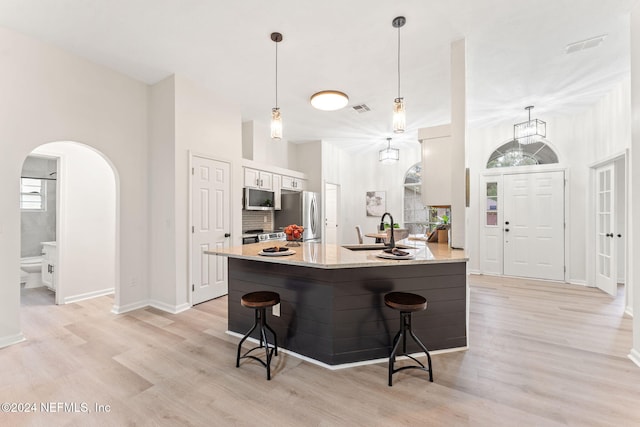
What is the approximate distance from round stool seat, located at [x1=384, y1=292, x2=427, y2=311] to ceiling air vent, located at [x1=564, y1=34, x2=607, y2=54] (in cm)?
317

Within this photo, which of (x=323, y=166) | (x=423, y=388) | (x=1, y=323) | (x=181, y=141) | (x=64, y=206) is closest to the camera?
(x=423, y=388)

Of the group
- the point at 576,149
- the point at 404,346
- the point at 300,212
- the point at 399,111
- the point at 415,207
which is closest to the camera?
the point at 404,346

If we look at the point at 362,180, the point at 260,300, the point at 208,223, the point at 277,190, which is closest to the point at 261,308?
the point at 260,300

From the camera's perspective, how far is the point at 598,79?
3.70 metres

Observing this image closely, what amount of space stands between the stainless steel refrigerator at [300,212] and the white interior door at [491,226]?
3.46m

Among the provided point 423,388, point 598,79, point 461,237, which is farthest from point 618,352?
point 598,79

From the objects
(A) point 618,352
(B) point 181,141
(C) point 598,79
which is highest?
(C) point 598,79

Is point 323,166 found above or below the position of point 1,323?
above

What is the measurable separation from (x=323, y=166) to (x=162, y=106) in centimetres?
357

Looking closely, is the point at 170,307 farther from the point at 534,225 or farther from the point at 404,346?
the point at 534,225

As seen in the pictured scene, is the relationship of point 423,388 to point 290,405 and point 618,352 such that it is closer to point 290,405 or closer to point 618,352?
point 290,405

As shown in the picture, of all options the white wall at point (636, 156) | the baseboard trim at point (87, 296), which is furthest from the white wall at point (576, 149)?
the baseboard trim at point (87, 296)

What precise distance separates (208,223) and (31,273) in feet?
10.6

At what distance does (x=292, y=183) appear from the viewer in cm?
607
